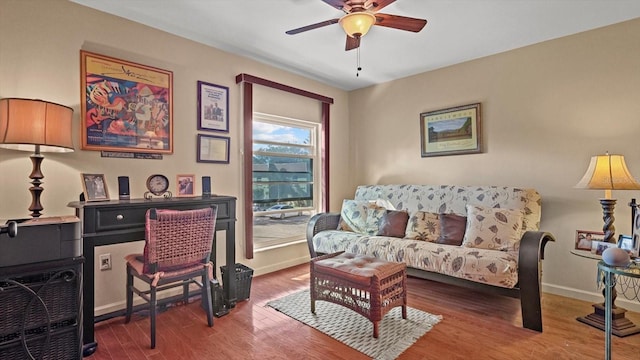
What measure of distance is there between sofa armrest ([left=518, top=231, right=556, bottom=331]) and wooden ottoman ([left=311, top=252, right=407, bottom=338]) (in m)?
0.82

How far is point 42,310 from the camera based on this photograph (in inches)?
61.4

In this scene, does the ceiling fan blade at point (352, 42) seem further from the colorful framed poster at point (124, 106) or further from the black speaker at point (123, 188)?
the black speaker at point (123, 188)

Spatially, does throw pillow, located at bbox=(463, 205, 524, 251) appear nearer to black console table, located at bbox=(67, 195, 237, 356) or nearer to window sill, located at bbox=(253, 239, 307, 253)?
window sill, located at bbox=(253, 239, 307, 253)

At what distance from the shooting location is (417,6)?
7.91ft

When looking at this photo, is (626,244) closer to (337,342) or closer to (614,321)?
(614,321)

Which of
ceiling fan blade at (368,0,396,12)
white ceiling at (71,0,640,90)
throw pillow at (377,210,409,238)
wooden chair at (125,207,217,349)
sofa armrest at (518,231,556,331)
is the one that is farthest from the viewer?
throw pillow at (377,210,409,238)

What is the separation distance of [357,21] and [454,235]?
2013 mm

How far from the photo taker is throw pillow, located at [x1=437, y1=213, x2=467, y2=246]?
2.86m

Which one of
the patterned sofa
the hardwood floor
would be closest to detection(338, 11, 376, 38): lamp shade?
the patterned sofa

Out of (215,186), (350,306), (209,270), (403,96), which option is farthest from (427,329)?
(403,96)

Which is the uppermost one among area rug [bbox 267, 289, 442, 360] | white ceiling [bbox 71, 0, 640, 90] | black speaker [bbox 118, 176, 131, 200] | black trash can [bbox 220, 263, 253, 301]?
white ceiling [bbox 71, 0, 640, 90]

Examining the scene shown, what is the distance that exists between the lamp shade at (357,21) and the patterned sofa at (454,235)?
1.85 m

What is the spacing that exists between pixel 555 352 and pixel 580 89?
230cm

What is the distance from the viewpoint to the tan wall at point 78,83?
6.93 feet
